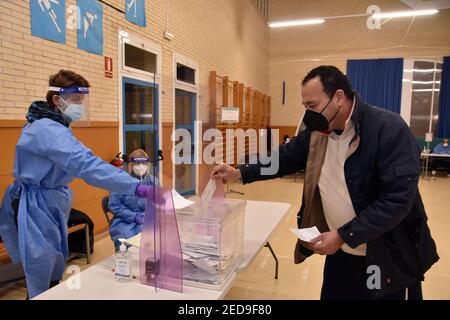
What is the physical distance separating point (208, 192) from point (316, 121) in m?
0.63

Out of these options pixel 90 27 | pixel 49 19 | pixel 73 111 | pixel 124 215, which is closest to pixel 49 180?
pixel 73 111

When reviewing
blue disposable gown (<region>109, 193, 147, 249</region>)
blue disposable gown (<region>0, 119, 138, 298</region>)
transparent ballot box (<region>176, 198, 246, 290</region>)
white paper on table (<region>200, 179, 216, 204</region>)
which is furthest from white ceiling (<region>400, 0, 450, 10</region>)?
blue disposable gown (<region>0, 119, 138, 298</region>)

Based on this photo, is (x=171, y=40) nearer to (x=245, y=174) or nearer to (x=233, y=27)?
(x=233, y=27)

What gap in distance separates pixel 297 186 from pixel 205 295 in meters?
6.78

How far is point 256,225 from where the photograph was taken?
2242 mm

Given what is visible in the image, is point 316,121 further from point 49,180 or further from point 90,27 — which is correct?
point 90,27

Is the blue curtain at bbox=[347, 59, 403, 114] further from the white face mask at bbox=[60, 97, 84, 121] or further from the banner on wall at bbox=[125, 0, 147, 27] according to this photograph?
the white face mask at bbox=[60, 97, 84, 121]

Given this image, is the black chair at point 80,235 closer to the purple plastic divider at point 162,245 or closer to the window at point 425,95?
the purple plastic divider at point 162,245

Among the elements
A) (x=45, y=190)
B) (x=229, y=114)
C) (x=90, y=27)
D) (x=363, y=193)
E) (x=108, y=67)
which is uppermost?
(x=90, y=27)

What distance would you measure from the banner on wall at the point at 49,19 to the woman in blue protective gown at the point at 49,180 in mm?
1551

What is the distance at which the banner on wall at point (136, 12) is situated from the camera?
169 inches

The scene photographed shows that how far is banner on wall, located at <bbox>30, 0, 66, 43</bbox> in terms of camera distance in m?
3.07

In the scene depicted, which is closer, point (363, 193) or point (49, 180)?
point (363, 193)

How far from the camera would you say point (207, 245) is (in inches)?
54.3
